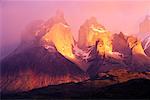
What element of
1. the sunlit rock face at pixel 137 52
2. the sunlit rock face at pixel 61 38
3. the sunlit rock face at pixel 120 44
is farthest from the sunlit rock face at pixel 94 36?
the sunlit rock face at pixel 137 52

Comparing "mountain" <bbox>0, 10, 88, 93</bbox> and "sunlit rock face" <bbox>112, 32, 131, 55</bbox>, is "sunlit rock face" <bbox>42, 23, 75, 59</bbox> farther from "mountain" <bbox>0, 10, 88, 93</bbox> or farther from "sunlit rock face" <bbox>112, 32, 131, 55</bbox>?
A: "sunlit rock face" <bbox>112, 32, 131, 55</bbox>

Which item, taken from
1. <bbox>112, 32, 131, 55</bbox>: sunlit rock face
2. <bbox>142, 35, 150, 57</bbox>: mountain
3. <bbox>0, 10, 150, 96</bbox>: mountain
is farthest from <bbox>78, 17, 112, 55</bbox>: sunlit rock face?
<bbox>142, 35, 150, 57</bbox>: mountain

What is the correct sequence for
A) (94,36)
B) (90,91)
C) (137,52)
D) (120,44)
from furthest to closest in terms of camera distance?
1. (94,36)
2. (120,44)
3. (137,52)
4. (90,91)

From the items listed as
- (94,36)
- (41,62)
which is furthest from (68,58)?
(94,36)

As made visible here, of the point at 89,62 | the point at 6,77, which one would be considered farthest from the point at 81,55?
the point at 6,77

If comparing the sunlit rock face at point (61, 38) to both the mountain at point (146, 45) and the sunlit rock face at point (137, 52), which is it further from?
the mountain at point (146, 45)

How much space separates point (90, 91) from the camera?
1422 cm

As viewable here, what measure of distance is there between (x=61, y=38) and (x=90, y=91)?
1694mm

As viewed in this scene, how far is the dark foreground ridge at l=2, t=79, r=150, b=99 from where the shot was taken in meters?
14.0

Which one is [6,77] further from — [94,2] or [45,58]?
[94,2]

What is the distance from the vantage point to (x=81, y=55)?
14633 mm

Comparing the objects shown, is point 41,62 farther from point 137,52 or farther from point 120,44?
point 137,52

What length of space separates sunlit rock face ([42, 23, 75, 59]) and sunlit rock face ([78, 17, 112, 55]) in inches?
11.9

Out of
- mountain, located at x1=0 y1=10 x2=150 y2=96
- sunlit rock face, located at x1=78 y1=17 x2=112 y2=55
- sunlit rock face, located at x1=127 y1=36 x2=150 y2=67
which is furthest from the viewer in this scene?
sunlit rock face, located at x1=78 y1=17 x2=112 y2=55
